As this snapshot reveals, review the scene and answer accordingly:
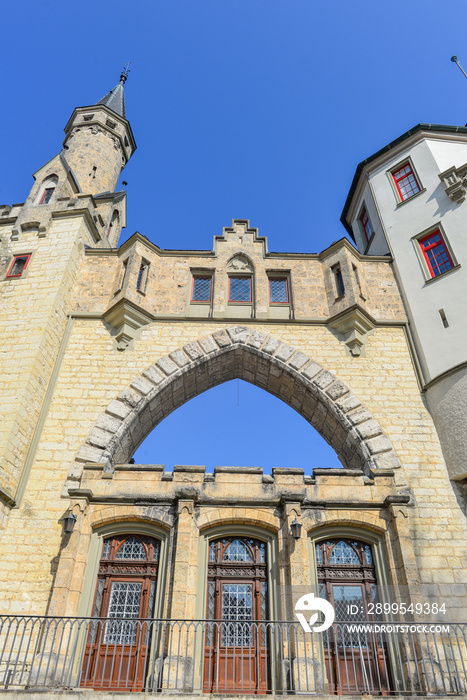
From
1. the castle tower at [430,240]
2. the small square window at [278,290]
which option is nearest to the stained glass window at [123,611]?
the castle tower at [430,240]

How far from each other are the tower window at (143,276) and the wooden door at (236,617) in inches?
271

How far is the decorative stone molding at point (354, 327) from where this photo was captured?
41.1 feet

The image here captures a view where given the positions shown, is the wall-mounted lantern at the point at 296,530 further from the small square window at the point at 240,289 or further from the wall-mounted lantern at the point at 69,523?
the small square window at the point at 240,289

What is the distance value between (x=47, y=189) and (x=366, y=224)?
407 inches

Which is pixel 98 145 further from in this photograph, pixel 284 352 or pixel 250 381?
pixel 284 352

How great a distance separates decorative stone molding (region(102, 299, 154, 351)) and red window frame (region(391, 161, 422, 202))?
8385mm

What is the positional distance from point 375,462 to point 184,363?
16.1 ft

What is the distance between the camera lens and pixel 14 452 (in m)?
10.0

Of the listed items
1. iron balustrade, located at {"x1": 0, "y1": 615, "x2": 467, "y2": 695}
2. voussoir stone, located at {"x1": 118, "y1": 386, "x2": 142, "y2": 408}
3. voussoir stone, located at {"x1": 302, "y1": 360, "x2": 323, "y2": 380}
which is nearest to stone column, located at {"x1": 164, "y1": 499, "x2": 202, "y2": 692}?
iron balustrade, located at {"x1": 0, "y1": 615, "x2": 467, "y2": 695}

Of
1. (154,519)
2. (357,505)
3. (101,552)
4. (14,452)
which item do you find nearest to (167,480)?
(154,519)

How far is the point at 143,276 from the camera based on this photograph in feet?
45.5

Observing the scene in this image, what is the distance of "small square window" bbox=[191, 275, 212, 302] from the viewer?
549 inches

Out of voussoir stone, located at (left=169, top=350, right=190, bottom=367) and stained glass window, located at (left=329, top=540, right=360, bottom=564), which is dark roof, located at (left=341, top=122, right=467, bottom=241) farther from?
stained glass window, located at (left=329, top=540, right=360, bottom=564)

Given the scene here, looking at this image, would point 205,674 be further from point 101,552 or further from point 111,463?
point 111,463
